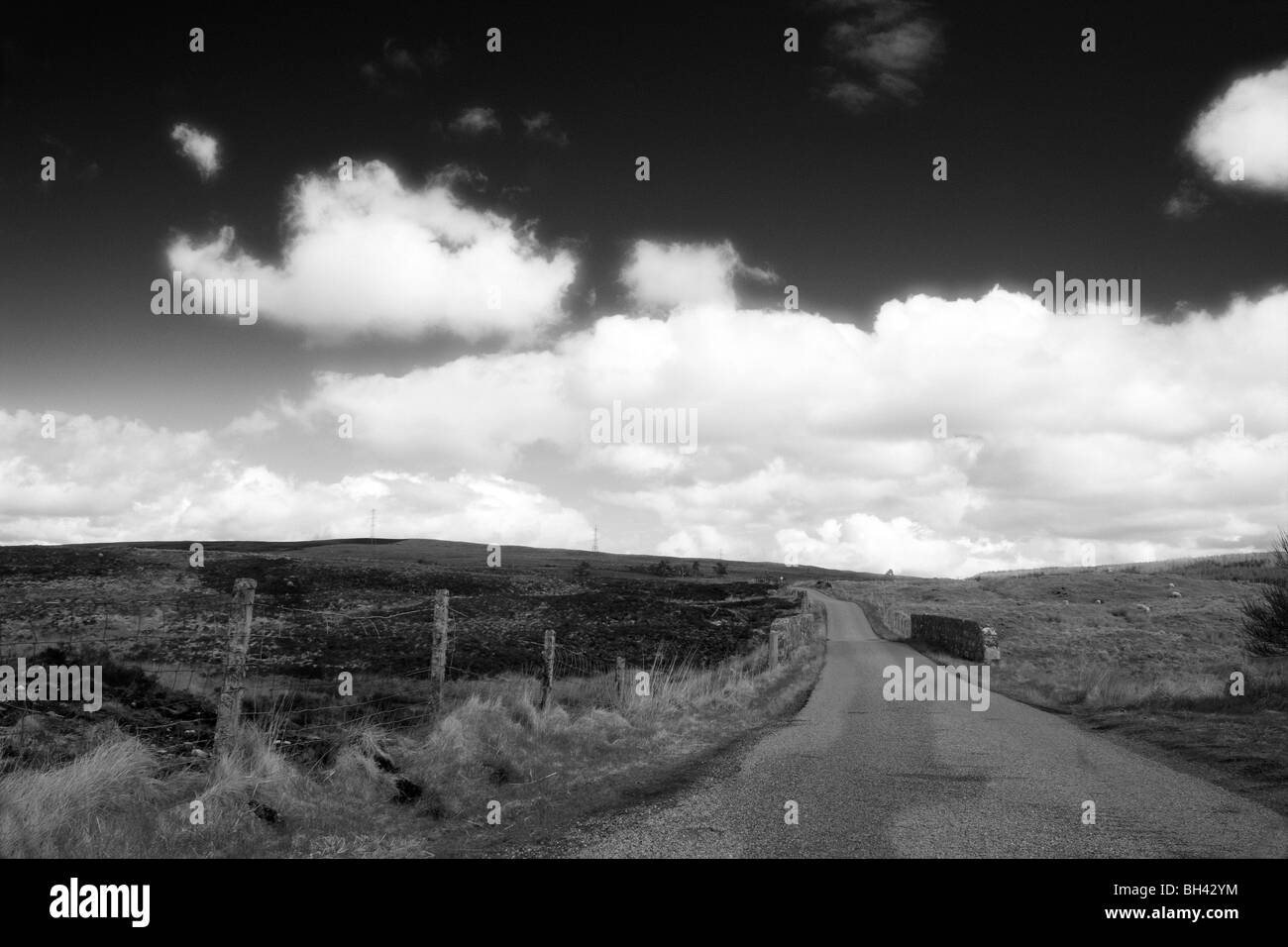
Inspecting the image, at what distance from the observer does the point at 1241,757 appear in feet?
35.0

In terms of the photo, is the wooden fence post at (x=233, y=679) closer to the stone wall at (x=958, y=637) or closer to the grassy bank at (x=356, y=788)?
the grassy bank at (x=356, y=788)

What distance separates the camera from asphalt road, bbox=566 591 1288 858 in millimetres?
6961

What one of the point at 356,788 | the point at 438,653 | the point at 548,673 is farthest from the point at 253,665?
the point at 356,788

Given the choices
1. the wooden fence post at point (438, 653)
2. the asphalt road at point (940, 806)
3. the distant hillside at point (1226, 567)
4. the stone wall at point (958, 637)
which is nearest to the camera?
the asphalt road at point (940, 806)

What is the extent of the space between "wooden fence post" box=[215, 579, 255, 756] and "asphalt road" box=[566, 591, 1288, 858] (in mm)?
4067

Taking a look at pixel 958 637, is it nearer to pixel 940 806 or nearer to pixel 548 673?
pixel 548 673

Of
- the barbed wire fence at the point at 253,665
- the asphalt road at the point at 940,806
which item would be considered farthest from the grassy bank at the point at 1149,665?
the barbed wire fence at the point at 253,665

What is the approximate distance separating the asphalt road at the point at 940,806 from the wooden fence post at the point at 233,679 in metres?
4.07

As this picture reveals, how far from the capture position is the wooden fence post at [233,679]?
8.23 metres

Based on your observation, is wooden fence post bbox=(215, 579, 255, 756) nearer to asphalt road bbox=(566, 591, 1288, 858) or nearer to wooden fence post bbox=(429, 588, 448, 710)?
wooden fence post bbox=(429, 588, 448, 710)

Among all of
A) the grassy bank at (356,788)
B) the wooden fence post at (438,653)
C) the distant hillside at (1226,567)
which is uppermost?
the wooden fence post at (438,653)

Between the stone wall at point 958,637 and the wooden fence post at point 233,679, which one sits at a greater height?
the wooden fence post at point 233,679

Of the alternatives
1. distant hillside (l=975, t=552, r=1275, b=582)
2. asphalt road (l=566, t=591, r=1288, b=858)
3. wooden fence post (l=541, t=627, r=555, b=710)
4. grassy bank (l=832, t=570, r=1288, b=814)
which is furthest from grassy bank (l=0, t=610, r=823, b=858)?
distant hillside (l=975, t=552, r=1275, b=582)

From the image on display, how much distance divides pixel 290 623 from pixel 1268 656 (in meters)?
36.3
